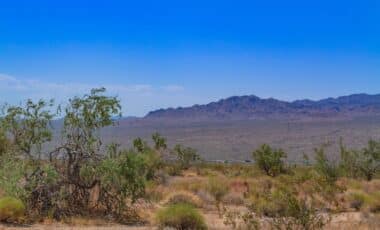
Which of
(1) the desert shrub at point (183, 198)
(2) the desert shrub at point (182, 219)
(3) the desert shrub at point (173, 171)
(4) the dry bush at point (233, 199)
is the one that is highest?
(2) the desert shrub at point (182, 219)

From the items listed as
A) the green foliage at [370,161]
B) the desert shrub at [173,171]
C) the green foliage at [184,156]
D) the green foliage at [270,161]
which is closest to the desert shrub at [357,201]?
the green foliage at [370,161]

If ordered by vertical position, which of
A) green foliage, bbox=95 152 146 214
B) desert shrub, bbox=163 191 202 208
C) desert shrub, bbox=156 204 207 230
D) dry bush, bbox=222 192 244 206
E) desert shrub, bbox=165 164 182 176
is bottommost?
desert shrub, bbox=165 164 182 176

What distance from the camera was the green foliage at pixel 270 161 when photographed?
1419 inches

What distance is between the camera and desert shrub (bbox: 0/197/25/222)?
1502 centimetres

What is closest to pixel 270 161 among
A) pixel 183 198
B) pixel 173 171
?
pixel 173 171

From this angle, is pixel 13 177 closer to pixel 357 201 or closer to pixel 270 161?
pixel 357 201

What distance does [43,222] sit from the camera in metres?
15.6

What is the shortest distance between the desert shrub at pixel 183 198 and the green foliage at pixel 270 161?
14.8 meters

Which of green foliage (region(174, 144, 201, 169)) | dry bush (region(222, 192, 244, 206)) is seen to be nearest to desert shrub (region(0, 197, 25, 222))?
dry bush (region(222, 192, 244, 206))

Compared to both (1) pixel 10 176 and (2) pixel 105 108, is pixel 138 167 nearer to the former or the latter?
(2) pixel 105 108

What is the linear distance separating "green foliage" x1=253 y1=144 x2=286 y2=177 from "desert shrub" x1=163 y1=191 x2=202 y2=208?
48.5 feet

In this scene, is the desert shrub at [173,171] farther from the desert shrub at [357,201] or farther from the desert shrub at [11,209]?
the desert shrub at [11,209]

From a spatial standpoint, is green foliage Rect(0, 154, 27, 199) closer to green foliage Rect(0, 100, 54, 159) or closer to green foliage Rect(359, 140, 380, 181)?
green foliage Rect(0, 100, 54, 159)

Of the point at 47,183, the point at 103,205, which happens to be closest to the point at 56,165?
the point at 47,183
